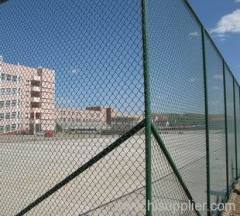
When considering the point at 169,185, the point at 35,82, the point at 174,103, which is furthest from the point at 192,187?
the point at 35,82

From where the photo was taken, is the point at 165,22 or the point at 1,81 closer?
the point at 165,22

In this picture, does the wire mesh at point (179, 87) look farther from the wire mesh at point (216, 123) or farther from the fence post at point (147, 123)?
the wire mesh at point (216, 123)

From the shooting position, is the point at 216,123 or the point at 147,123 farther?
the point at 216,123

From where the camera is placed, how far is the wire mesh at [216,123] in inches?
229

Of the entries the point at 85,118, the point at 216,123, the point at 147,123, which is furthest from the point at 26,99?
the point at 216,123

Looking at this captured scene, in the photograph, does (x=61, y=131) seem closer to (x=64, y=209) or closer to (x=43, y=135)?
(x=43, y=135)

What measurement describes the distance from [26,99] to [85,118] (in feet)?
5.08

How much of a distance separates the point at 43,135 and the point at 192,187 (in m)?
1.98

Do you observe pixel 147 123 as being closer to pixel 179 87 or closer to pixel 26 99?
pixel 179 87

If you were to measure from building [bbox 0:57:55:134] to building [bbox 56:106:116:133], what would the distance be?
0.23 metres

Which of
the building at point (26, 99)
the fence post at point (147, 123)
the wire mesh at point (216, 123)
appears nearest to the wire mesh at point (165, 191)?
the fence post at point (147, 123)

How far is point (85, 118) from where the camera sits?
3164mm

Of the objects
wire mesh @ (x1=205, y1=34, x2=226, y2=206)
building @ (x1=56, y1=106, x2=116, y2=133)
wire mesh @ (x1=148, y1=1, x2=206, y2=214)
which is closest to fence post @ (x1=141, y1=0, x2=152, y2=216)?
wire mesh @ (x1=148, y1=1, x2=206, y2=214)

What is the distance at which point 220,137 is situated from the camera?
22.7 feet
